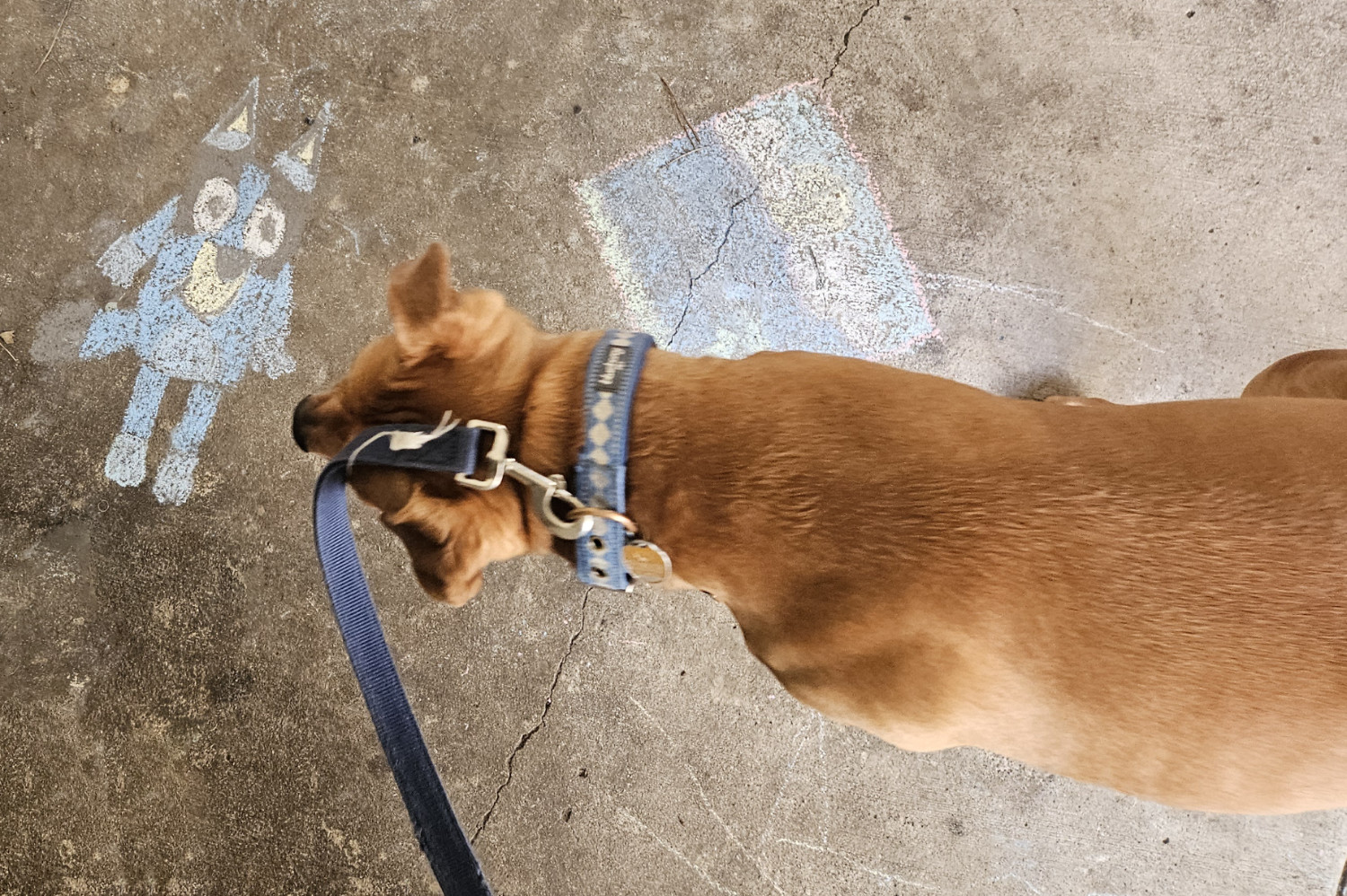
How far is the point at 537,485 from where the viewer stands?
4.99ft

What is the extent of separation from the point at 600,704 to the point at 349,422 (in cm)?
144

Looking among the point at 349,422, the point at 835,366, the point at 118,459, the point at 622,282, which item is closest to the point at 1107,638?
the point at 835,366

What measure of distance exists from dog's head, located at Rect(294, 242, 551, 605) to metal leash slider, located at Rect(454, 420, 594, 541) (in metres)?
0.09

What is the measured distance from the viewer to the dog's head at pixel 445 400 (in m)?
1.62

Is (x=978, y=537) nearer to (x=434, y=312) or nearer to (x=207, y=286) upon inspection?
(x=434, y=312)

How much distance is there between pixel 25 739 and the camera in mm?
2711

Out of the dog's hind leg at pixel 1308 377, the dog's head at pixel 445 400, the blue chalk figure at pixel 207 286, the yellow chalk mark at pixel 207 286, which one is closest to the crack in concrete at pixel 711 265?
the dog's head at pixel 445 400

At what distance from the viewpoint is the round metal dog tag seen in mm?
1557

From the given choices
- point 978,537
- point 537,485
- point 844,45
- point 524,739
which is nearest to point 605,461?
point 537,485

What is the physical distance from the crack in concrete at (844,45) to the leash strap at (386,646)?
220 centimetres

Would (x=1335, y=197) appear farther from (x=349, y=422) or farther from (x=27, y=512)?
(x=27, y=512)

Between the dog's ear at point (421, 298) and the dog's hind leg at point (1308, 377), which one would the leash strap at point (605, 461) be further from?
the dog's hind leg at point (1308, 377)

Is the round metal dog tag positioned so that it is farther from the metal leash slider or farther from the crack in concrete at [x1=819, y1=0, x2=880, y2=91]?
the crack in concrete at [x1=819, y1=0, x2=880, y2=91]

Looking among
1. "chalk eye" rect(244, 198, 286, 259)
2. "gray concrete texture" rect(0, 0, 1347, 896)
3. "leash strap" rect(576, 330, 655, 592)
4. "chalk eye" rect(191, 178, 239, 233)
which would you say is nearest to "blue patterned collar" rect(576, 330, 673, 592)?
"leash strap" rect(576, 330, 655, 592)
